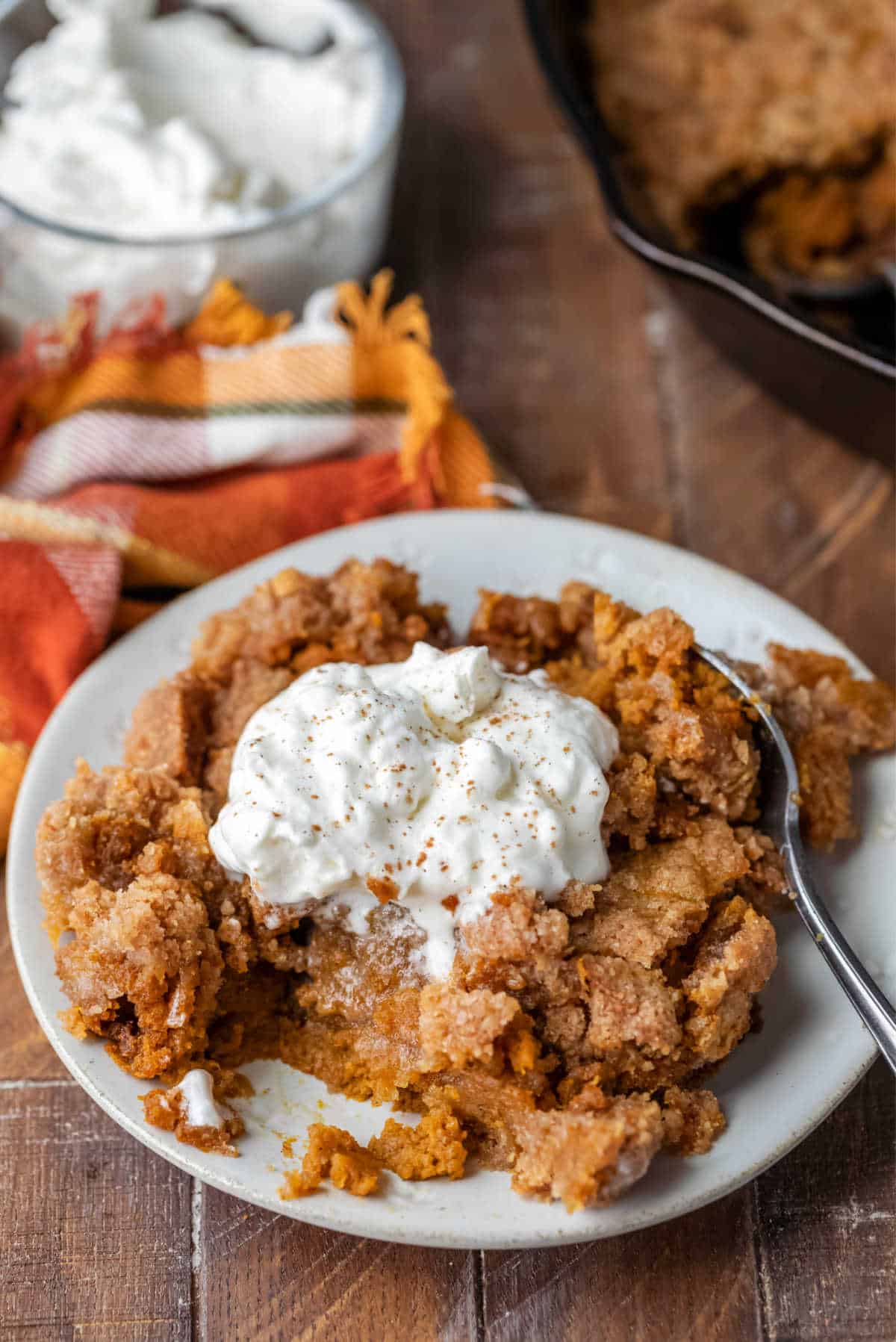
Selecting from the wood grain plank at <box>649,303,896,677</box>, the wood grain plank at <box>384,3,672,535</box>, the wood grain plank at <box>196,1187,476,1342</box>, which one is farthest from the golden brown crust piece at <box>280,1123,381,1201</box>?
the wood grain plank at <box>384,3,672,535</box>

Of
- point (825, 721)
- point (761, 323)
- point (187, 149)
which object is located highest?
point (761, 323)

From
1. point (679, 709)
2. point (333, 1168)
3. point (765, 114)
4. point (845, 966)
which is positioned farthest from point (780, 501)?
point (333, 1168)

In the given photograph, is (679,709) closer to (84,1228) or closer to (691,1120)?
(691,1120)

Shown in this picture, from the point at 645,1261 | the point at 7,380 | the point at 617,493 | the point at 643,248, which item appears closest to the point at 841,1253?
the point at 645,1261

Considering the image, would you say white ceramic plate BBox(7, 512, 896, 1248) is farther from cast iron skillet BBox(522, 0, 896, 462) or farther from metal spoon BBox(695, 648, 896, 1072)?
cast iron skillet BBox(522, 0, 896, 462)

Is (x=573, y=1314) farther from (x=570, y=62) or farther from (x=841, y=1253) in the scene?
(x=570, y=62)

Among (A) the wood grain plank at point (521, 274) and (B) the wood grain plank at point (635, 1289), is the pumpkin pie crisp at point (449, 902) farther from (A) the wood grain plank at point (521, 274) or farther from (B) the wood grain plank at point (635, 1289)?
(A) the wood grain plank at point (521, 274)
